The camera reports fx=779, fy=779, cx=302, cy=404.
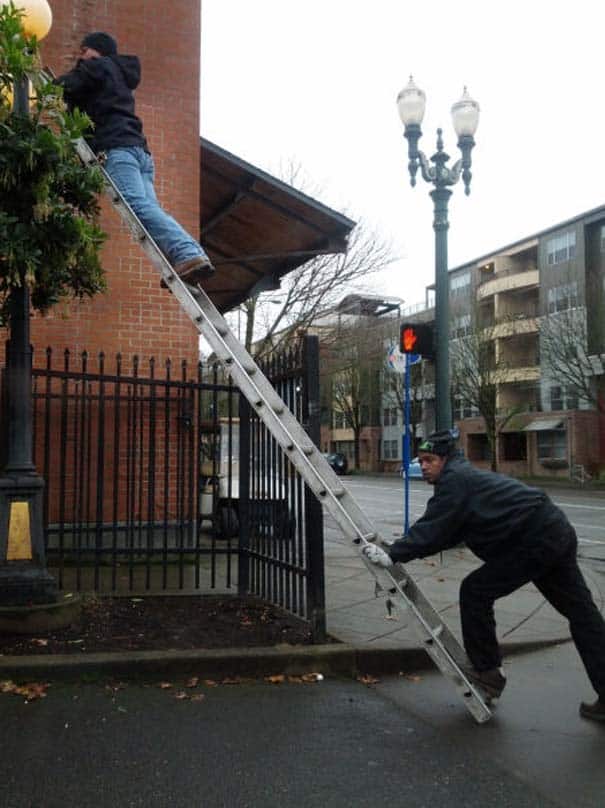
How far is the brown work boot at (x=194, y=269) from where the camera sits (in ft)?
17.0

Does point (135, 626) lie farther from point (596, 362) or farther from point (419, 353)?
point (596, 362)

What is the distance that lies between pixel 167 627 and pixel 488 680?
248 centimetres


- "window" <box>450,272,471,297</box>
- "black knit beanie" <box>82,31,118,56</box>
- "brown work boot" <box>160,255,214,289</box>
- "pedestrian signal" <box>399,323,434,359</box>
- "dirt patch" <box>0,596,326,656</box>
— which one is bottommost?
"dirt patch" <box>0,596,326,656</box>

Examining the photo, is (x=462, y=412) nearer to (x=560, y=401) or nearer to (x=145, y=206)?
(x=560, y=401)

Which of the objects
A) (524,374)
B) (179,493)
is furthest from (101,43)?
(524,374)

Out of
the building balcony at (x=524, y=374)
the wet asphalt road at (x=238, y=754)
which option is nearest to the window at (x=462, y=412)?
the building balcony at (x=524, y=374)

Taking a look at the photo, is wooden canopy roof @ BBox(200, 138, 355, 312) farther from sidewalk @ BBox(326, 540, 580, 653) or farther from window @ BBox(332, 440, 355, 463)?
window @ BBox(332, 440, 355, 463)

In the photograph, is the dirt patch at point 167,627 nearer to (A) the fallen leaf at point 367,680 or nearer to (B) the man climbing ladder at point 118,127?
(A) the fallen leaf at point 367,680

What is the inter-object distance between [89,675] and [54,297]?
2.78 m

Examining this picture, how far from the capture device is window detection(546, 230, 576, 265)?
161 feet

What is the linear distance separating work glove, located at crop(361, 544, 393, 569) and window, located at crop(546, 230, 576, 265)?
4857 centimetres

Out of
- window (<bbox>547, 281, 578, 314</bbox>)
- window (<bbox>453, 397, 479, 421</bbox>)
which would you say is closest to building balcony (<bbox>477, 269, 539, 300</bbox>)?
window (<bbox>547, 281, 578, 314</bbox>)

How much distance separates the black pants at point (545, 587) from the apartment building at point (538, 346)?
3219cm

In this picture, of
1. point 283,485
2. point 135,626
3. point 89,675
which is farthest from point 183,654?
point 283,485
